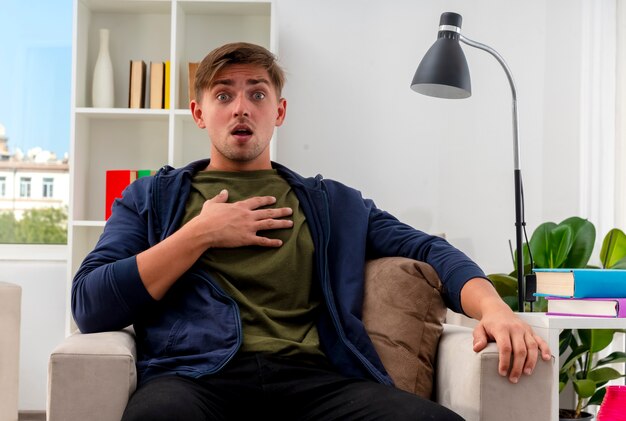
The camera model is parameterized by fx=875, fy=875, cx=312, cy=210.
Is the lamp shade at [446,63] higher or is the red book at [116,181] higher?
the lamp shade at [446,63]

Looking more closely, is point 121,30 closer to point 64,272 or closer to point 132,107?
point 132,107

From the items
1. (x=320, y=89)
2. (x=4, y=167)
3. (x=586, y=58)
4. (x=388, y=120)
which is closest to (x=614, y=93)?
(x=586, y=58)

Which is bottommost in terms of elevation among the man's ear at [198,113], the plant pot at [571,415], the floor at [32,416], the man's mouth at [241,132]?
the floor at [32,416]

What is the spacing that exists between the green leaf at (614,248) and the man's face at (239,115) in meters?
1.68

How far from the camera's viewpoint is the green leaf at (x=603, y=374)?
3205 millimetres

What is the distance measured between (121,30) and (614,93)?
212 cm

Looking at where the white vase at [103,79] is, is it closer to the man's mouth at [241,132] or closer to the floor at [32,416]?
the floor at [32,416]

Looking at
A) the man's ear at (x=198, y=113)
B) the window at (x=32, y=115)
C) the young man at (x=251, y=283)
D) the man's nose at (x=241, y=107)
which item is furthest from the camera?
the window at (x=32, y=115)

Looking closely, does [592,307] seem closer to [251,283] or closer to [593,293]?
[593,293]

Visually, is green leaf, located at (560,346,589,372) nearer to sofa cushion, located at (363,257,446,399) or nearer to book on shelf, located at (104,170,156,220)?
sofa cushion, located at (363,257,446,399)

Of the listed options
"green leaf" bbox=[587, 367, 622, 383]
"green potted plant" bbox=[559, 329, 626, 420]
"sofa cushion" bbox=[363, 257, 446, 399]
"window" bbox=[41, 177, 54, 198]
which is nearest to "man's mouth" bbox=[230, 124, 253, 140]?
"sofa cushion" bbox=[363, 257, 446, 399]

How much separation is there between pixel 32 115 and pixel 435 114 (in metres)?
1.83

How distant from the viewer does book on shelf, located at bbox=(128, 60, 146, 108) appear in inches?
141

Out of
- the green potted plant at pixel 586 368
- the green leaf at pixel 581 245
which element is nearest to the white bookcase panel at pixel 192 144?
the green leaf at pixel 581 245
